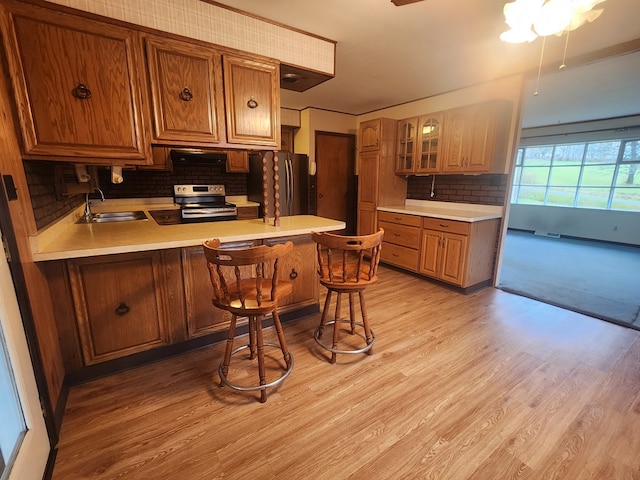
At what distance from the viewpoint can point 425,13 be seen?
2.11m

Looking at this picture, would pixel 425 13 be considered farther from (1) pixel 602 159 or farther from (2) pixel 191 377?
(1) pixel 602 159

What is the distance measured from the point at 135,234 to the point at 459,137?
3.62 meters

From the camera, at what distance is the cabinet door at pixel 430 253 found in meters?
3.51

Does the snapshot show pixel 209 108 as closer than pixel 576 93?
Yes

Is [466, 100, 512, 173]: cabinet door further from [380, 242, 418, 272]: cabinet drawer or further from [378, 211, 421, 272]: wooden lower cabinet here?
[380, 242, 418, 272]: cabinet drawer

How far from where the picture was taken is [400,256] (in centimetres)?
400

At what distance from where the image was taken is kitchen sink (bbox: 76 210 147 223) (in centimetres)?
271

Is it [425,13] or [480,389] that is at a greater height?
[425,13]

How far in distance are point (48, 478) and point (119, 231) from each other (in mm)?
1430

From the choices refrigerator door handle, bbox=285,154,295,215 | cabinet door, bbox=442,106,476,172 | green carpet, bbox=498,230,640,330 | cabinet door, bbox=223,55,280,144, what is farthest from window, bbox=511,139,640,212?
cabinet door, bbox=223,55,280,144

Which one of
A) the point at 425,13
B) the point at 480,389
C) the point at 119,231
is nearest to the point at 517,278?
the point at 480,389

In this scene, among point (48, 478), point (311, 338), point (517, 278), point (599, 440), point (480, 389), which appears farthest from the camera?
point (517, 278)

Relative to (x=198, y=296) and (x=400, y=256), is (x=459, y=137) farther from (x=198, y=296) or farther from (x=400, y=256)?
(x=198, y=296)

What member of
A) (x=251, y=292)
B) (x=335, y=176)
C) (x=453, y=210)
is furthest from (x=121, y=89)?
(x=335, y=176)
